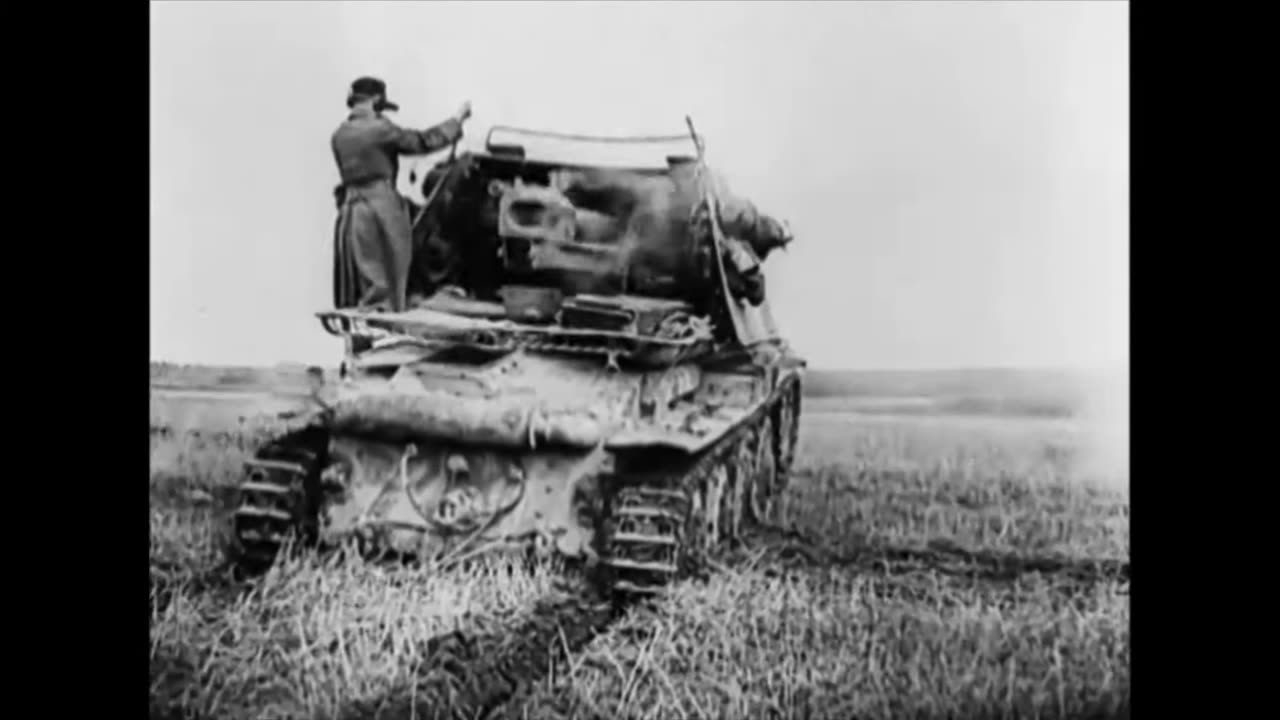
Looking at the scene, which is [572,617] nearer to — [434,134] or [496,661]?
[496,661]

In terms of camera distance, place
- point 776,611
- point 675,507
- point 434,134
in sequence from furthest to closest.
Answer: point 434,134 < point 776,611 < point 675,507

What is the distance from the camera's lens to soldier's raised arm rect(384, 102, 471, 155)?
548cm

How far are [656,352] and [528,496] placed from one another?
0.53 metres

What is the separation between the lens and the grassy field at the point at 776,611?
208 inches

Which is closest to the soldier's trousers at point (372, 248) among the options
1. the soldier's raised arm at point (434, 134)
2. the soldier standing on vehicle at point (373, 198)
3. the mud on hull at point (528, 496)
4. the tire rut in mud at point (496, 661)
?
the soldier standing on vehicle at point (373, 198)

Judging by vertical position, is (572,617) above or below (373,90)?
below

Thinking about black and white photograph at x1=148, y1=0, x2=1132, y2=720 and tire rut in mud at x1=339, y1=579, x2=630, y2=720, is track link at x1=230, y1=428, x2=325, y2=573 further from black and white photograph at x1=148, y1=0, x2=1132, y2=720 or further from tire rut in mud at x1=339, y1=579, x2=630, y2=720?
tire rut in mud at x1=339, y1=579, x2=630, y2=720

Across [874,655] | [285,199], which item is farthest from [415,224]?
[874,655]

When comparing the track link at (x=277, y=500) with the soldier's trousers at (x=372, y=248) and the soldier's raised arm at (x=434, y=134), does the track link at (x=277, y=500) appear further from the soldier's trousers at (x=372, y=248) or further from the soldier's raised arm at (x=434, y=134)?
the soldier's raised arm at (x=434, y=134)

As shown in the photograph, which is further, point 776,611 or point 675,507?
point 776,611

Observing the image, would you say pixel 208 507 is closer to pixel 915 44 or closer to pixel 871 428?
pixel 871 428

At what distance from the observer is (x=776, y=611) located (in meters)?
5.37

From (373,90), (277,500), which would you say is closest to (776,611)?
(277,500)

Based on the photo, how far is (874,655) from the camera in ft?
17.5
